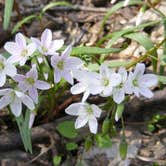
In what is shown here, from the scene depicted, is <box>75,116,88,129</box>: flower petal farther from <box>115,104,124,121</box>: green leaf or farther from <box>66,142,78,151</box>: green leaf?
<box>66,142,78,151</box>: green leaf

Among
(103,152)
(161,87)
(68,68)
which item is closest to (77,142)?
(103,152)

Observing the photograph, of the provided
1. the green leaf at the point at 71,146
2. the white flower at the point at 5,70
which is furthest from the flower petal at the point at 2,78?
the green leaf at the point at 71,146

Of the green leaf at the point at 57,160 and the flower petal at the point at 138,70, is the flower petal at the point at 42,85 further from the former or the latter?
the green leaf at the point at 57,160

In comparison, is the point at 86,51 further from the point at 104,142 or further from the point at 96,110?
the point at 104,142

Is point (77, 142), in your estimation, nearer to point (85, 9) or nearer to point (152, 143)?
point (152, 143)

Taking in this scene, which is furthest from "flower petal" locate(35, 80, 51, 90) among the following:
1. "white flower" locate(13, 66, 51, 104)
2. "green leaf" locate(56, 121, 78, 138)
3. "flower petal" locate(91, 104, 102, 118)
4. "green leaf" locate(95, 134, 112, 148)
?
"green leaf" locate(95, 134, 112, 148)

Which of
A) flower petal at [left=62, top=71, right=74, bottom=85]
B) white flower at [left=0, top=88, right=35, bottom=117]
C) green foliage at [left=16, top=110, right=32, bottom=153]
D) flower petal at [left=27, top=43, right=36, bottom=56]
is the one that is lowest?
green foliage at [left=16, top=110, right=32, bottom=153]
